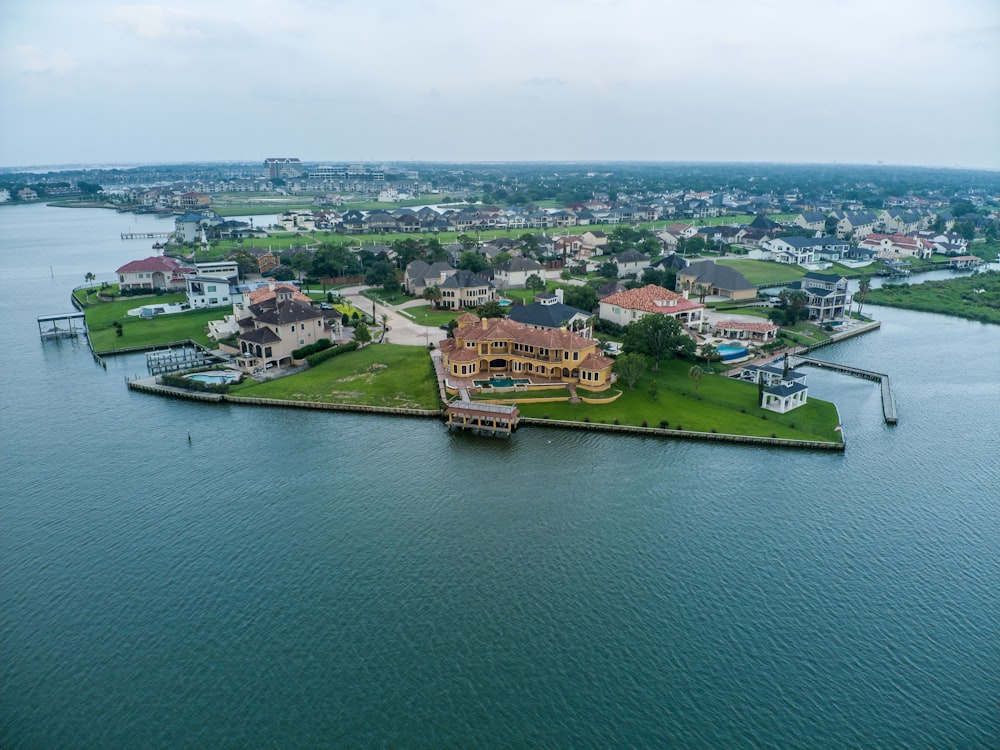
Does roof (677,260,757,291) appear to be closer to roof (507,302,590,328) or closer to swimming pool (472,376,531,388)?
roof (507,302,590,328)

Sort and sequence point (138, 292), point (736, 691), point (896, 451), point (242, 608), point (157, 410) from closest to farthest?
1. point (736, 691)
2. point (242, 608)
3. point (896, 451)
4. point (157, 410)
5. point (138, 292)

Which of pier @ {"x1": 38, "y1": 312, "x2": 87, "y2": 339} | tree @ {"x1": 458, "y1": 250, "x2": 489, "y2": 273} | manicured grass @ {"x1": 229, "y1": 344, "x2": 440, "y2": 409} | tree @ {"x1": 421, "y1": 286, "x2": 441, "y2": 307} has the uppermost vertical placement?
tree @ {"x1": 458, "y1": 250, "x2": 489, "y2": 273}

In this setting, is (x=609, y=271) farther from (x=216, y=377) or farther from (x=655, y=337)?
(x=216, y=377)

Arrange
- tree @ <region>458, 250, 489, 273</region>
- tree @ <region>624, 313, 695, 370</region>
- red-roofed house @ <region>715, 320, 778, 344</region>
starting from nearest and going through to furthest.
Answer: tree @ <region>624, 313, 695, 370</region> → red-roofed house @ <region>715, 320, 778, 344</region> → tree @ <region>458, 250, 489, 273</region>

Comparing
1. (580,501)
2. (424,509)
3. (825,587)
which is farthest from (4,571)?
(825,587)

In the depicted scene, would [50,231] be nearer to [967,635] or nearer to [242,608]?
[242,608]

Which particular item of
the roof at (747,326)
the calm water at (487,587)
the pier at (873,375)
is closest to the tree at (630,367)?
the calm water at (487,587)

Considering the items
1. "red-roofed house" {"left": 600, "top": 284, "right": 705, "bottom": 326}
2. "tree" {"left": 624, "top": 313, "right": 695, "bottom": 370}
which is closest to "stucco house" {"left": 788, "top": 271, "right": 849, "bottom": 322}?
"red-roofed house" {"left": 600, "top": 284, "right": 705, "bottom": 326}
